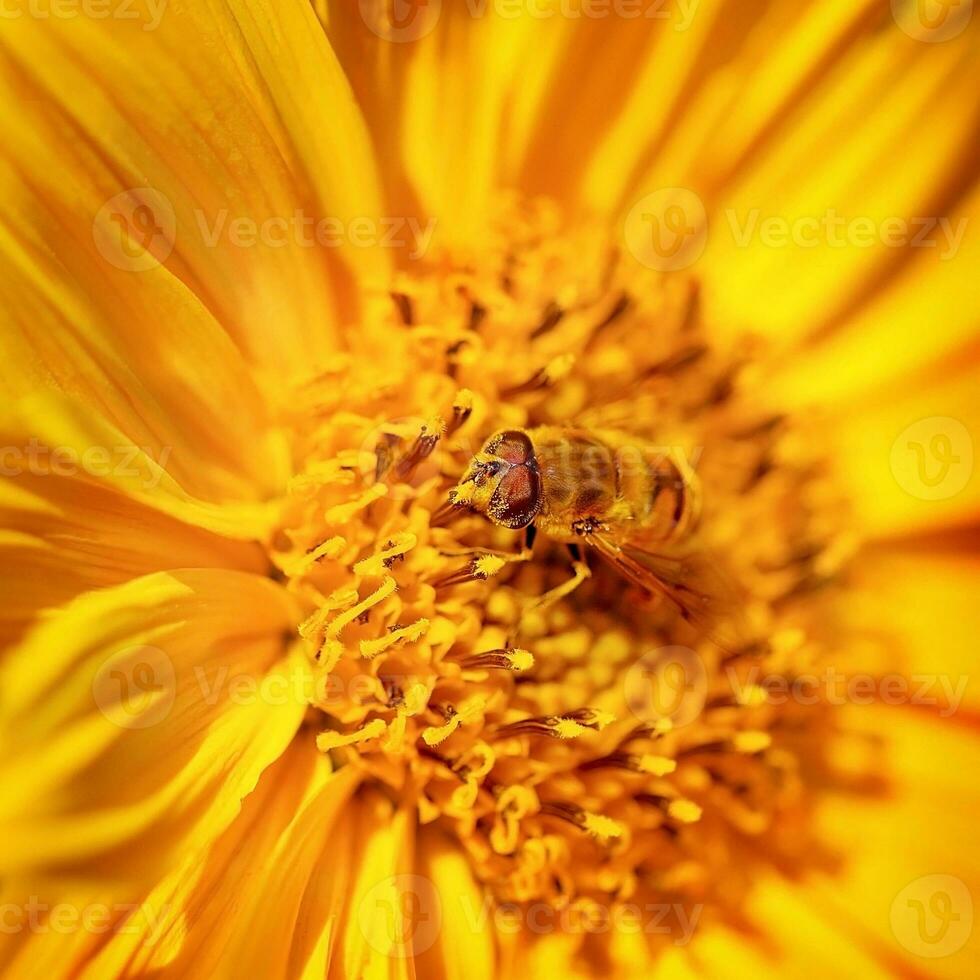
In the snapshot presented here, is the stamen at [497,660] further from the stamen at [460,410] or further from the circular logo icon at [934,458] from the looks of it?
the circular logo icon at [934,458]

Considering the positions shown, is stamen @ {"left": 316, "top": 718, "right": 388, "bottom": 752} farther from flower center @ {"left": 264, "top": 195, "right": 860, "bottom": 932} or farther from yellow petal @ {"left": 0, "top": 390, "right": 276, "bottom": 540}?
yellow petal @ {"left": 0, "top": 390, "right": 276, "bottom": 540}

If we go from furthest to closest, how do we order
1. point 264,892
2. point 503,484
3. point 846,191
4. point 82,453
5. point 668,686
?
1. point 846,191
2. point 668,686
3. point 503,484
4. point 264,892
5. point 82,453

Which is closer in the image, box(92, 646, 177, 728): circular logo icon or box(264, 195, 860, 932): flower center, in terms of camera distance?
box(92, 646, 177, 728): circular logo icon

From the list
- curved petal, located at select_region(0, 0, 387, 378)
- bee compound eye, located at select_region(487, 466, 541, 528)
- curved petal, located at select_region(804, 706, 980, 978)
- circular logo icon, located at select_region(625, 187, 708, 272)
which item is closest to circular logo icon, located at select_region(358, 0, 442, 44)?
curved petal, located at select_region(0, 0, 387, 378)

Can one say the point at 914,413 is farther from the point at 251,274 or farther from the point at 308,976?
the point at 308,976

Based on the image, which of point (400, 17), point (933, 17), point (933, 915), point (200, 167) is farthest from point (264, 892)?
point (933, 17)

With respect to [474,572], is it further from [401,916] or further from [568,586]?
[401,916]
